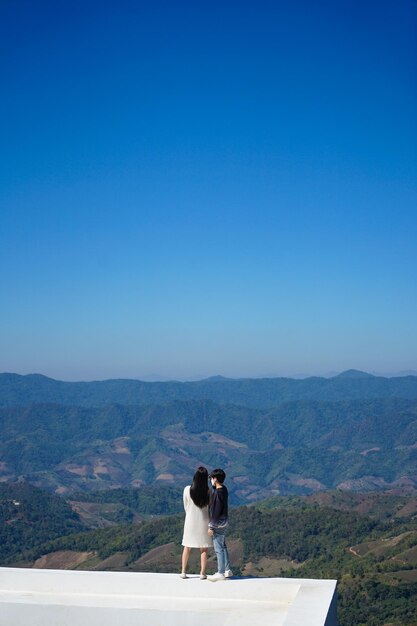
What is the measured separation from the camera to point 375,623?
4231cm

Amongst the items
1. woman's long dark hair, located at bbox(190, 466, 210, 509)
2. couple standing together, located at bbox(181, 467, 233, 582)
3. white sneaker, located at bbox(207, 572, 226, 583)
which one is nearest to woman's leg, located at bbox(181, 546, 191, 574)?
couple standing together, located at bbox(181, 467, 233, 582)

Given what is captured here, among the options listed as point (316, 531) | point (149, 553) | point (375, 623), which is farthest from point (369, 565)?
point (149, 553)

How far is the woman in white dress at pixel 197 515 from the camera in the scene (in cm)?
704

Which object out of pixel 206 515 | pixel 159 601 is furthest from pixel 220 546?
pixel 159 601

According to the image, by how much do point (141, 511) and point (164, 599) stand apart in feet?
465

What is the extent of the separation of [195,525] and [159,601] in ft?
3.45

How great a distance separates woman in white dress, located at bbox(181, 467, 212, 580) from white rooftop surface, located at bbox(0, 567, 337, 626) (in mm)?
320

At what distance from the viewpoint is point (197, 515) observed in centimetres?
715

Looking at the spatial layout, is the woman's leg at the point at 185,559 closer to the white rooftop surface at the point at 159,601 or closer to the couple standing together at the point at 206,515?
the couple standing together at the point at 206,515

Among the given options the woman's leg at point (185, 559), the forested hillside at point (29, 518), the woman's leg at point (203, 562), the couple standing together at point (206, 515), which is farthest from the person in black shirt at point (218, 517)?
the forested hillside at point (29, 518)

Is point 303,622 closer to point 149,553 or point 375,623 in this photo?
point 375,623

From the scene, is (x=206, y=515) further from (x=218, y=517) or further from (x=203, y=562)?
(x=203, y=562)

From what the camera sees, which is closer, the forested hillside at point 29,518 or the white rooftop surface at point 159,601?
the white rooftop surface at point 159,601

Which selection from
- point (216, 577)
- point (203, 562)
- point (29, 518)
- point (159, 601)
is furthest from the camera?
point (29, 518)
